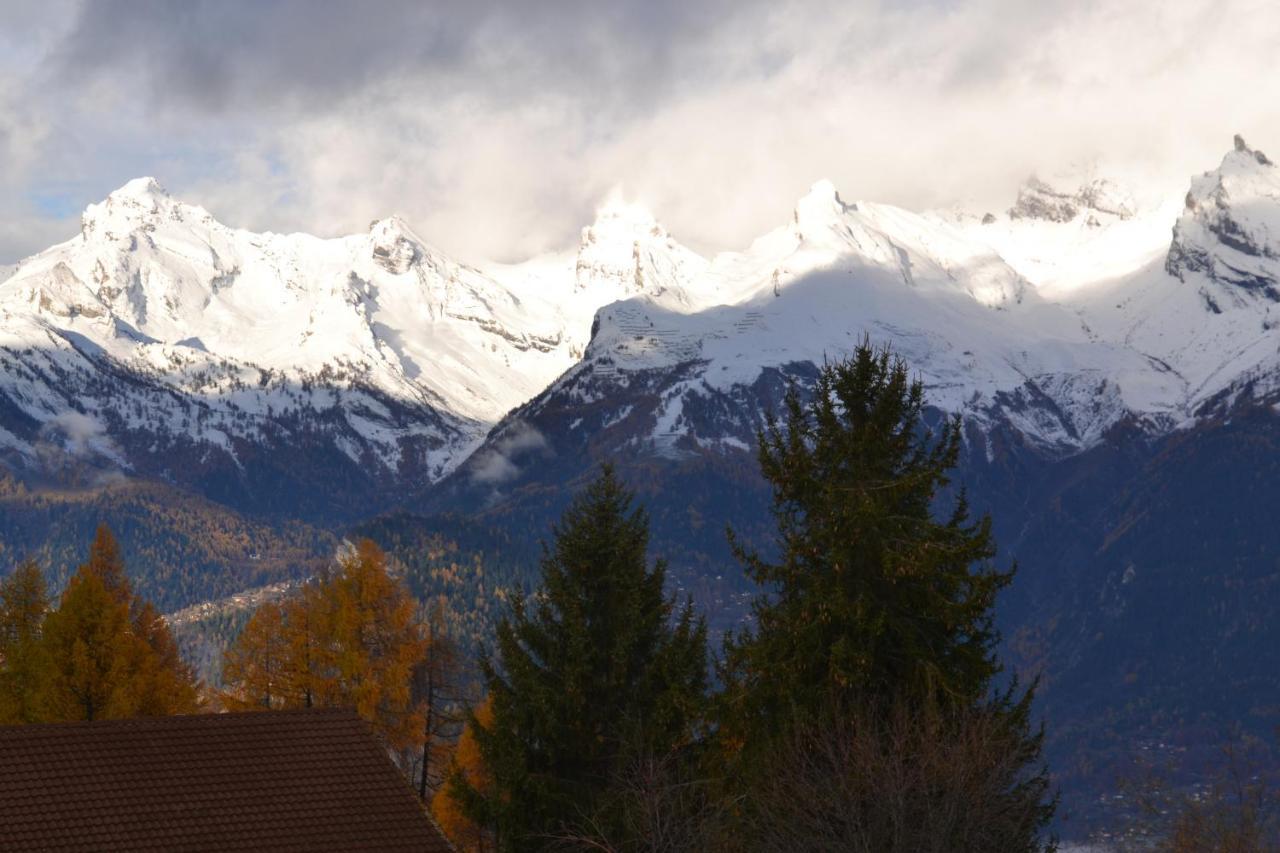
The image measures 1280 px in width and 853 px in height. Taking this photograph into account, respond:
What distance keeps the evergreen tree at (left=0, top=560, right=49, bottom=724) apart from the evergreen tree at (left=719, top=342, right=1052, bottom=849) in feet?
87.6

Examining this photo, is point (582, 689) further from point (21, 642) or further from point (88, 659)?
point (21, 642)

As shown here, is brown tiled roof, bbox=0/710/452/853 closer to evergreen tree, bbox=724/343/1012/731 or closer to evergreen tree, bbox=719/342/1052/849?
evergreen tree, bbox=719/342/1052/849

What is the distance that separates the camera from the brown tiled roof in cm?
3372

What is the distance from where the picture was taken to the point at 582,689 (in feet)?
132

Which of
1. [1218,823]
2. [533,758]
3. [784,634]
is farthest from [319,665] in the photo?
[1218,823]

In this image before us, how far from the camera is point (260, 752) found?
120 feet

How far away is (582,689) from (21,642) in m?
27.4

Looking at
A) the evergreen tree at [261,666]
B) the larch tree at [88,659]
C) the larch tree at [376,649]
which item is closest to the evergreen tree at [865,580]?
the larch tree at [376,649]

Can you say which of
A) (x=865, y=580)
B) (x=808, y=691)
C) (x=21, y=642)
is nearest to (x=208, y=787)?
(x=808, y=691)

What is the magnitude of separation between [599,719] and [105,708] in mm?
20336

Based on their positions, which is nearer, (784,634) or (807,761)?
(807,761)

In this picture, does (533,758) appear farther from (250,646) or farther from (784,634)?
(250,646)

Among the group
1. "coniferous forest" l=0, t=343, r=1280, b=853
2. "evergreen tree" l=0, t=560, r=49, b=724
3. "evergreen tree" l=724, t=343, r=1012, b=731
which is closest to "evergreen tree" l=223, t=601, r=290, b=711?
"evergreen tree" l=0, t=560, r=49, b=724

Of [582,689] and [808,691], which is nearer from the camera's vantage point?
[808,691]
